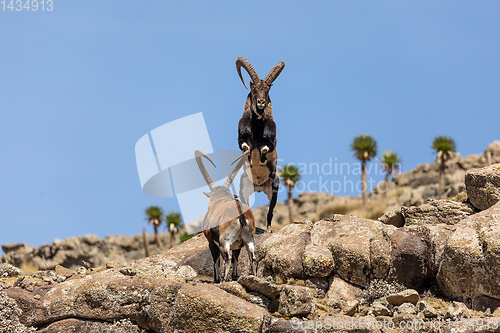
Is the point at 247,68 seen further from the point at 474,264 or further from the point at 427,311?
the point at 427,311

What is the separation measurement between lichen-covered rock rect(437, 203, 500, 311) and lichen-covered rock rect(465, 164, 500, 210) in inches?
84.4

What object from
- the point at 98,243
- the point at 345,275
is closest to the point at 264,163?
the point at 345,275

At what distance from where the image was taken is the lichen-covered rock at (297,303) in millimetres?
12305

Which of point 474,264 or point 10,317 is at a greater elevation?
point 474,264

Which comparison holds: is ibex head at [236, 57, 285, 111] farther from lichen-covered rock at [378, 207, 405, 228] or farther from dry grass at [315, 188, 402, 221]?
dry grass at [315, 188, 402, 221]

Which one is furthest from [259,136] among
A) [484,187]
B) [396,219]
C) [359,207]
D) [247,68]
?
[359,207]

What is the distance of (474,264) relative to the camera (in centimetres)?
1338

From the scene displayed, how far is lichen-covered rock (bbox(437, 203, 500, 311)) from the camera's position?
13133mm

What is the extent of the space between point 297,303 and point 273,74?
7.82m

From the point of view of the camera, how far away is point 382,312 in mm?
12625

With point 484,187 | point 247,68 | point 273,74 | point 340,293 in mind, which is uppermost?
point 247,68

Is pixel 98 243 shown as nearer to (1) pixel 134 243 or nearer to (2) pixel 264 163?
(1) pixel 134 243

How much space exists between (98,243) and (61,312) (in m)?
37.9

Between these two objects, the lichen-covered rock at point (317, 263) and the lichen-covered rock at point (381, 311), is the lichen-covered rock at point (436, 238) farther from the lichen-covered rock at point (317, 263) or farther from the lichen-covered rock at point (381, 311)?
the lichen-covered rock at point (381, 311)
